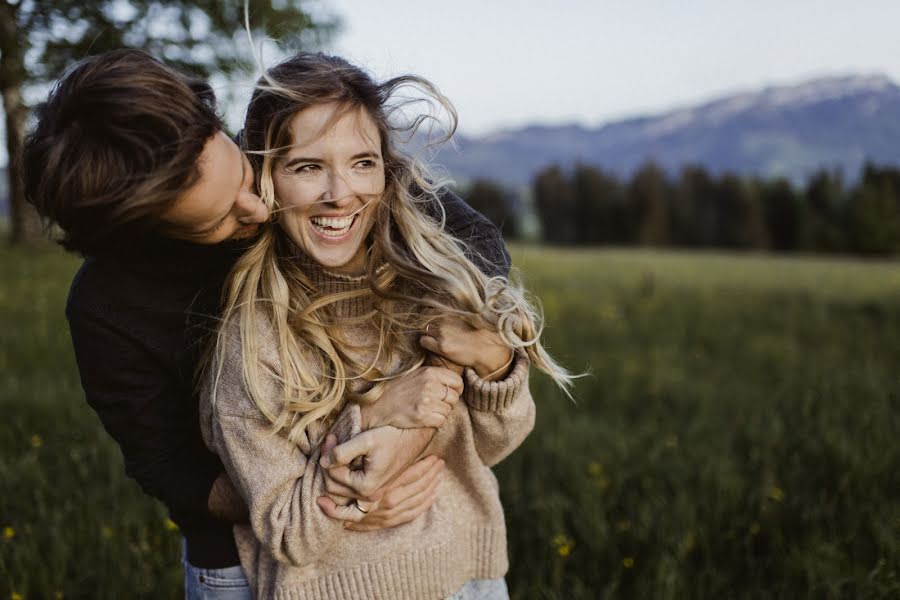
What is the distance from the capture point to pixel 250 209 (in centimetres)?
174

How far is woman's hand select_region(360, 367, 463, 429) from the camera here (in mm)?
1729

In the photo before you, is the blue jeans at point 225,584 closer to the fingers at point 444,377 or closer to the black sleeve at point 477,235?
the fingers at point 444,377

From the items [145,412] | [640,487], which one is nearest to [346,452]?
[145,412]

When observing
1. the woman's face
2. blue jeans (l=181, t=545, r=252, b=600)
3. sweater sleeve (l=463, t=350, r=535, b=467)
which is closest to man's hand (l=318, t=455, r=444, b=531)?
sweater sleeve (l=463, t=350, r=535, b=467)

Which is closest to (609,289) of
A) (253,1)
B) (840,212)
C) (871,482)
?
(253,1)

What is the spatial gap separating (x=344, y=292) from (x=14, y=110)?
684 cm

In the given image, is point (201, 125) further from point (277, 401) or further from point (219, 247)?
point (277, 401)

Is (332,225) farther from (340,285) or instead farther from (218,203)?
(218,203)

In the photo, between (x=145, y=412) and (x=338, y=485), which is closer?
(x=338, y=485)

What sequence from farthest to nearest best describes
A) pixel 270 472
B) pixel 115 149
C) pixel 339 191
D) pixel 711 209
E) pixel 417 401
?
pixel 711 209 → pixel 339 191 → pixel 417 401 → pixel 270 472 → pixel 115 149

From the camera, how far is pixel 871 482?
3385 millimetres

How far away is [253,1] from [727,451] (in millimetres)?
8040

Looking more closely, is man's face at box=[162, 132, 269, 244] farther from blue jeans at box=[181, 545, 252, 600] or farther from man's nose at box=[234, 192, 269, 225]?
blue jeans at box=[181, 545, 252, 600]

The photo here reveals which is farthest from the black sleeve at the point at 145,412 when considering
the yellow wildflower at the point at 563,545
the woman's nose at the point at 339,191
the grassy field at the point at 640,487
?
the yellow wildflower at the point at 563,545
